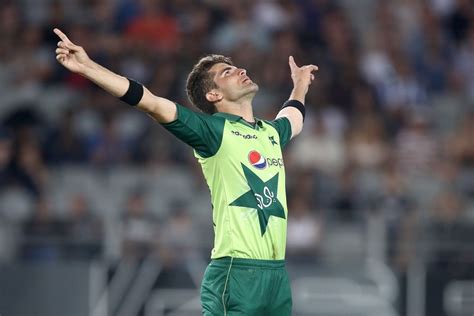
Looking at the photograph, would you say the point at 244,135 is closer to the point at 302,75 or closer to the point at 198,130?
the point at 198,130

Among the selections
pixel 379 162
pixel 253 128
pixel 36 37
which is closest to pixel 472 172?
pixel 379 162

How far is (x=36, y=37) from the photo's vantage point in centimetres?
1439

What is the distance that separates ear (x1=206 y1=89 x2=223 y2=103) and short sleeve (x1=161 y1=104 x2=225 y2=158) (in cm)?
24

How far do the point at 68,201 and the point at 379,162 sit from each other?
352cm

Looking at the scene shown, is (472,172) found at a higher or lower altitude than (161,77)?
lower

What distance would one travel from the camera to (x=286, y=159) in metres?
13.1

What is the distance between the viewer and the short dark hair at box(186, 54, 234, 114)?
23.2ft

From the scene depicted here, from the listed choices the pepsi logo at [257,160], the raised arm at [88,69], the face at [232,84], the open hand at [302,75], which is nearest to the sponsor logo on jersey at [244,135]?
the pepsi logo at [257,160]

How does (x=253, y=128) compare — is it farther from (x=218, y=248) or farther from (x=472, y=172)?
(x=472, y=172)

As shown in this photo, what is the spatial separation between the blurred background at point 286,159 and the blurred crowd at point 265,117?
2 centimetres

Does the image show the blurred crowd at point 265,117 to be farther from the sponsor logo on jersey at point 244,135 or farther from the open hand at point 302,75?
the sponsor logo on jersey at point 244,135

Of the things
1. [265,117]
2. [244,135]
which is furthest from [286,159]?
[244,135]

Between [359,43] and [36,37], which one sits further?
[359,43]

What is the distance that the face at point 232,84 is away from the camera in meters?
6.97
